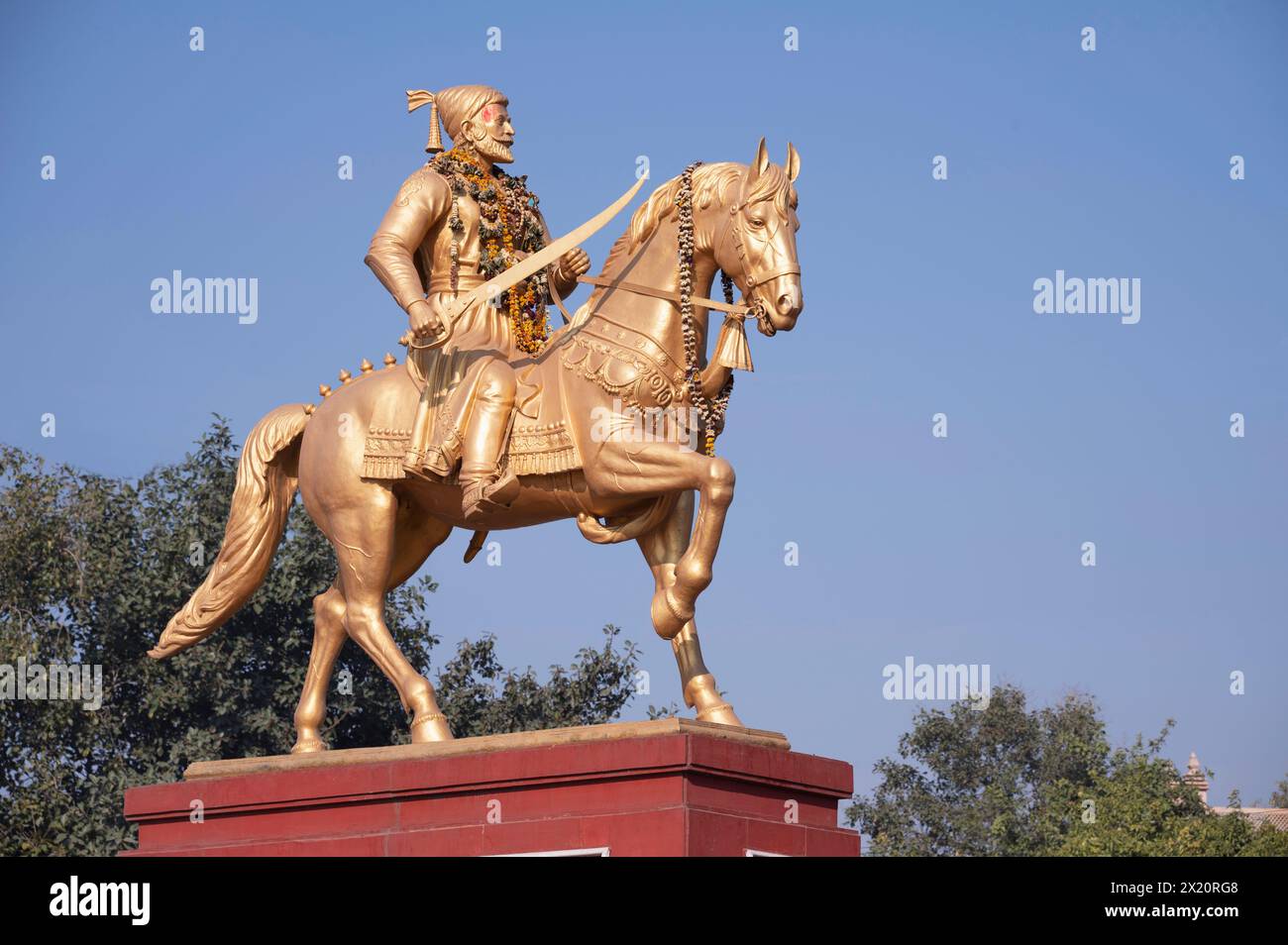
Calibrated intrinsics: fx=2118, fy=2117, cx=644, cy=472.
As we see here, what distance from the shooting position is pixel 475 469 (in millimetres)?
11016

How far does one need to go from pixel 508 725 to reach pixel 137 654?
4683 millimetres

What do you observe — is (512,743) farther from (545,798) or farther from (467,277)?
(467,277)

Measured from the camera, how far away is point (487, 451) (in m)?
11.0

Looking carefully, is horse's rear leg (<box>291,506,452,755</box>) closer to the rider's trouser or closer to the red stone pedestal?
the red stone pedestal

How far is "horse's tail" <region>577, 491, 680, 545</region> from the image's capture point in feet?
35.8

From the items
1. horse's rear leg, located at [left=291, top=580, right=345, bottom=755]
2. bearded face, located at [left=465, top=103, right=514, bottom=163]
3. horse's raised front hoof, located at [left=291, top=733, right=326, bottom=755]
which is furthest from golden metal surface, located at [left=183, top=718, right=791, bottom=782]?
bearded face, located at [left=465, top=103, right=514, bottom=163]

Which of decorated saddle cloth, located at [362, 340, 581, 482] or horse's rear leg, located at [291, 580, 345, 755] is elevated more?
decorated saddle cloth, located at [362, 340, 581, 482]

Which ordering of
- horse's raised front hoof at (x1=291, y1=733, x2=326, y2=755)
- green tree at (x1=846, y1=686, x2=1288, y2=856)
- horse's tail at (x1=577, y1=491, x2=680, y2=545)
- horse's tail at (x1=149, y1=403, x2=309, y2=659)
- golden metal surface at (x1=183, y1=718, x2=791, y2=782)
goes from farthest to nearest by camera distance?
green tree at (x1=846, y1=686, x2=1288, y2=856) < horse's tail at (x1=149, y1=403, x2=309, y2=659) < horse's raised front hoof at (x1=291, y1=733, x2=326, y2=755) < horse's tail at (x1=577, y1=491, x2=680, y2=545) < golden metal surface at (x1=183, y1=718, x2=791, y2=782)

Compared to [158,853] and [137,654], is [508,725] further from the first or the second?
[158,853]

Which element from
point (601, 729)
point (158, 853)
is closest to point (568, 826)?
point (601, 729)

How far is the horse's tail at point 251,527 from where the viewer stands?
12.3 meters

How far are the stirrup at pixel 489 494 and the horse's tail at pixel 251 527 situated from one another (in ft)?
5.42

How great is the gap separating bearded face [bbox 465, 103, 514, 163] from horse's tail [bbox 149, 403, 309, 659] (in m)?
1.86

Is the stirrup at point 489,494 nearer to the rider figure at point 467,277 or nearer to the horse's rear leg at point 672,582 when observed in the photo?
the rider figure at point 467,277
